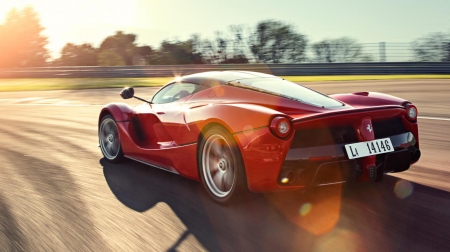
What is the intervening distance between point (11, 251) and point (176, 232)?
1.05m

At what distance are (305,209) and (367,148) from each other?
64 centimetres

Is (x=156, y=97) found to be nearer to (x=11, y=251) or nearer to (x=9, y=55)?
(x=11, y=251)

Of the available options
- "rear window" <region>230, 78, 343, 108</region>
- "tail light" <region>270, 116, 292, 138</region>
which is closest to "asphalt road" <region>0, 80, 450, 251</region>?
"tail light" <region>270, 116, 292, 138</region>

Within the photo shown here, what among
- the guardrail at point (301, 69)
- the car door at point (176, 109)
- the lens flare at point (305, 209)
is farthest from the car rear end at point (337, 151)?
the guardrail at point (301, 69)

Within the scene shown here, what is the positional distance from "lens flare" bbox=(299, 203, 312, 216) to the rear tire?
2.61 m

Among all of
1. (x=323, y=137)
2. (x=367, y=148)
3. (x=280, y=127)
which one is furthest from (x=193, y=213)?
(x=367, y=148)

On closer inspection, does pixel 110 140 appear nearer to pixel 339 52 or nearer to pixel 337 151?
pixel 337 151

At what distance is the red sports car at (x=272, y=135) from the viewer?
3926mm

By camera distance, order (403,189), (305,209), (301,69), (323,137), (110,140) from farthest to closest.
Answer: (301,69)
(110,140)
(403,189)
(305,209)
(323,137)

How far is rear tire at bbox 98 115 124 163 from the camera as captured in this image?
20.4ft

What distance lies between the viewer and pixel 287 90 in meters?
4.79

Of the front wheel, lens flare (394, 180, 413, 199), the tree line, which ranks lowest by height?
the tree line

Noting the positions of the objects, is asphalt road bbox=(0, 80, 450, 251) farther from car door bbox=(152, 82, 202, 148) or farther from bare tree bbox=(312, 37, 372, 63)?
A: bare tree bbox=(312, 37, 372, 63)

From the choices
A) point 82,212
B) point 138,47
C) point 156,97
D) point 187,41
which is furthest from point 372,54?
point 82,212
